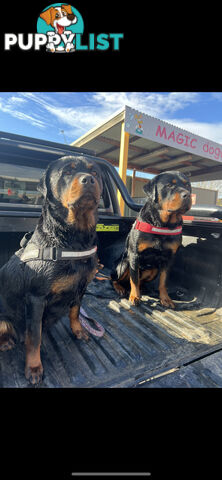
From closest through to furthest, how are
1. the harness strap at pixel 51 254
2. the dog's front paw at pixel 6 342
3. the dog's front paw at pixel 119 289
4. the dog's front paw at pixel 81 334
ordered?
the harness strap at pixel 51 254, the dog's front paw at pixel 6 342, the dog's front paw at pixel 81 334, the dog's front paw at pixel 119 289

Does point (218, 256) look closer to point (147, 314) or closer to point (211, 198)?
point (147, 314)

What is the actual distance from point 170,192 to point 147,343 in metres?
1.62

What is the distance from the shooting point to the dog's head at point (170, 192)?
2.58 meters

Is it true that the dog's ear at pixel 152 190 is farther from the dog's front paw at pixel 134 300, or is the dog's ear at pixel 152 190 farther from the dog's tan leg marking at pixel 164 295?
the dog's front paw at pixel 134 300

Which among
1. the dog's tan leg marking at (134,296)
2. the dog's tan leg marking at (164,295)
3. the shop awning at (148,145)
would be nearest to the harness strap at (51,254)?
the dog's tan leg marking at (134,296)

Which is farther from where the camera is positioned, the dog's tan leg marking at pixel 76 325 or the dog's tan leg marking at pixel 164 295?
the dog's tan leg marking at pixel 164 295

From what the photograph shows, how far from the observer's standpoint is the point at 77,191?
161 centimetres

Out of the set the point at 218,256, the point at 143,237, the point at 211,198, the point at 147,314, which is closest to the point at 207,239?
the point at 218,256

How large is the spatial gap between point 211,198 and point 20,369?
67.8 feet

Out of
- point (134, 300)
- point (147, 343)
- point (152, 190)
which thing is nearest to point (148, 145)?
point (152, 190)

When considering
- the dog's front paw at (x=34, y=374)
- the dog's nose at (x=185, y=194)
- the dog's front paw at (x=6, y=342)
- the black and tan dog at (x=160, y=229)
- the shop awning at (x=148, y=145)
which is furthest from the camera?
the shop awning at (x=148, y=145)

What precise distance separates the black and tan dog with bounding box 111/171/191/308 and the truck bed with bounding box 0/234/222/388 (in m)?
0.32

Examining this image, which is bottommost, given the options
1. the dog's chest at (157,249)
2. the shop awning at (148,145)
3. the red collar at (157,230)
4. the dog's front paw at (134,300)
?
the dog's front paw at (134,300)

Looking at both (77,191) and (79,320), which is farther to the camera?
(79,320)
